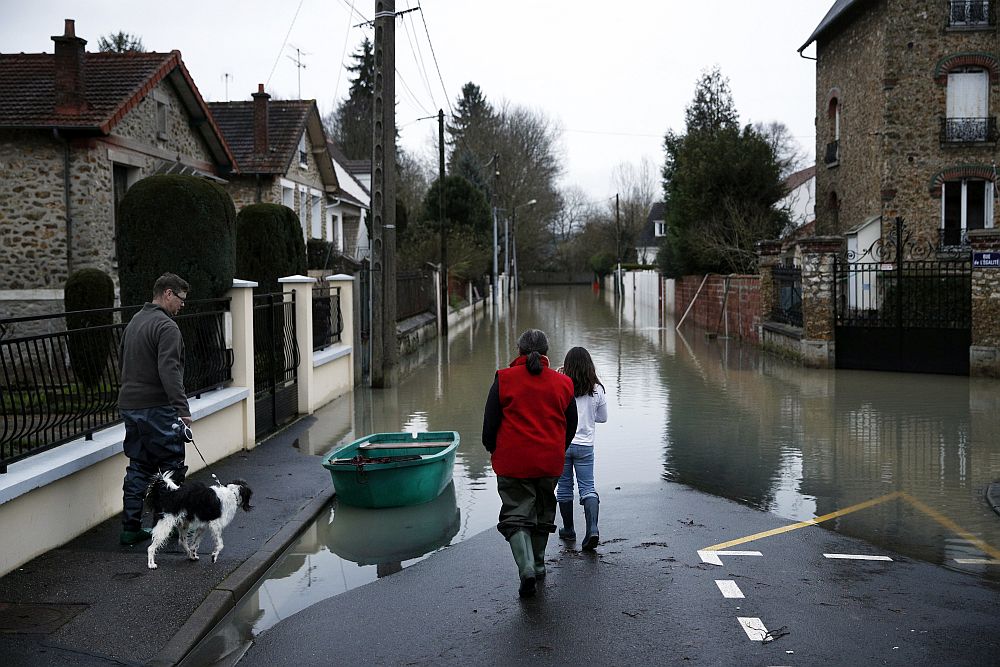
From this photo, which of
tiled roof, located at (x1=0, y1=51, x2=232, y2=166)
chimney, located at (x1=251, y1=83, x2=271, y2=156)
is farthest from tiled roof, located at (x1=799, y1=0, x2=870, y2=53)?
tiled roof, located at (x1=0, y1=51, x2=232, y2=166)

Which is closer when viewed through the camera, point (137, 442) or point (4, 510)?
point (4, 510)

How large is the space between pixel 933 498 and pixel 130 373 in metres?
6.82

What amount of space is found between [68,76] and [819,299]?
15793 millimetres

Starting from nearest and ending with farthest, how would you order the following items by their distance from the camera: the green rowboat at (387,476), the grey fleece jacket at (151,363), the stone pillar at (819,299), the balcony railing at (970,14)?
the grey fleece jacket at (151,363)
the green rowboat at (387,476)
the stone pillar at (819,299)
the balcony railing at (970,14)

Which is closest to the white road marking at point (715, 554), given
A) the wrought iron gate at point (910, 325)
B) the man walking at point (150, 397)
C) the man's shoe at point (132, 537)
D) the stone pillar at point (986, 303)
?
the man walking at point (150, 397)

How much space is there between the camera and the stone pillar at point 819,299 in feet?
64.9

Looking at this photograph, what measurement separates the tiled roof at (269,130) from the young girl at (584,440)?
24168 mm

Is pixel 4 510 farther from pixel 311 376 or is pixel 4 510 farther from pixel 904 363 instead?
pixel 904 363

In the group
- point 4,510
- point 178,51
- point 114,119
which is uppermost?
point 178,51

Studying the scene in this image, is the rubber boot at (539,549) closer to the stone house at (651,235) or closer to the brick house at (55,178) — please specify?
the brick house at (55,178)

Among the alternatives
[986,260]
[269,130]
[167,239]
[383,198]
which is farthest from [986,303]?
[269,130]

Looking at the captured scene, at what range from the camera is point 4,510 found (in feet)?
20.2

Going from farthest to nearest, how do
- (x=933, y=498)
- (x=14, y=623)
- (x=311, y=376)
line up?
(x=311, y=376), (x=933, y=498), (x=14, y=623)

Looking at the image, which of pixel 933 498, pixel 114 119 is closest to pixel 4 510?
pixel 933 498
